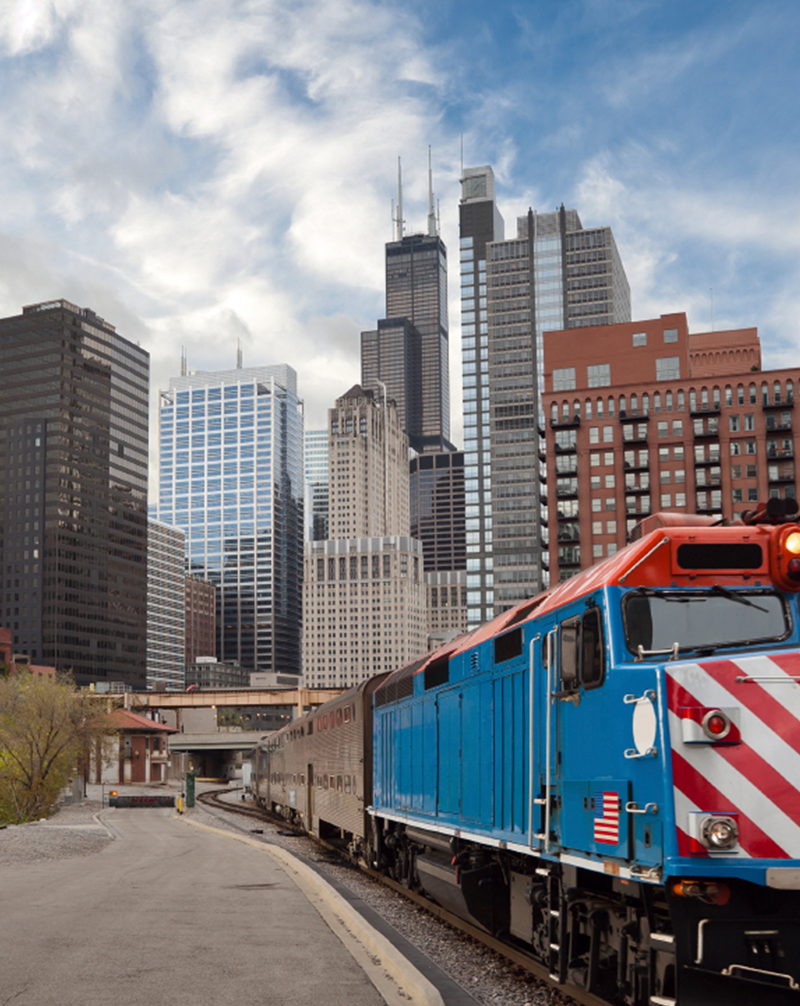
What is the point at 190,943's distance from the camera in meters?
13.6

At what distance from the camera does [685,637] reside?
29.0 feet

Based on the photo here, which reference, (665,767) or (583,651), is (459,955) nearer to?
(583,651)

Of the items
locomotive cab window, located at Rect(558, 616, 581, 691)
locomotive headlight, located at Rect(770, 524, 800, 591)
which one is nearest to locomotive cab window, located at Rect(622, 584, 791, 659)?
locomotive headlight, located at Rect(770, 524, 800, 591)

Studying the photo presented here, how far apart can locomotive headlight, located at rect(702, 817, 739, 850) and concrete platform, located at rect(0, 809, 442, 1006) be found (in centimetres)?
368

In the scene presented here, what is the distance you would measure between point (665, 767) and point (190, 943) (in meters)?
8.15

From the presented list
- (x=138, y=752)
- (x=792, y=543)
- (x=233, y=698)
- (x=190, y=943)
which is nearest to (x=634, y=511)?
(x=233, y=698)

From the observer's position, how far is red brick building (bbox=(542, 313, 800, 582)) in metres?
118

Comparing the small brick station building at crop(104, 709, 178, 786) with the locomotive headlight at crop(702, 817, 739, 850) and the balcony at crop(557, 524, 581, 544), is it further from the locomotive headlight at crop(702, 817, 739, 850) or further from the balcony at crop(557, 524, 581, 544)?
the locomotive headlight at crop(702, 817, 739, 850)

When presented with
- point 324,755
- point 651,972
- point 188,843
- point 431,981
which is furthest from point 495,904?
point 188,843

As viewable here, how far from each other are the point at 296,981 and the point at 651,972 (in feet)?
14.5

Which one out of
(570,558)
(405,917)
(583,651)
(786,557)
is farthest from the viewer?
(570,558)

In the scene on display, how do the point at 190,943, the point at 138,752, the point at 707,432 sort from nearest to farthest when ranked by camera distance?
the point at 190,943 < the point at 707,432 < the point at 138,752

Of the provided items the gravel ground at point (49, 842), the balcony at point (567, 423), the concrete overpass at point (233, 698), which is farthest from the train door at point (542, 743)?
the balcony at point (567, 423)

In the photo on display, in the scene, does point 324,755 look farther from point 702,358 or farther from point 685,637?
point 702,358
